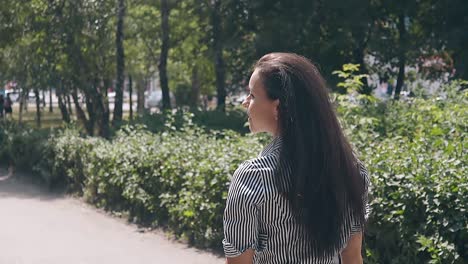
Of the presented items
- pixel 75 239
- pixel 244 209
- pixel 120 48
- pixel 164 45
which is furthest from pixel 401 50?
pixel 244 209

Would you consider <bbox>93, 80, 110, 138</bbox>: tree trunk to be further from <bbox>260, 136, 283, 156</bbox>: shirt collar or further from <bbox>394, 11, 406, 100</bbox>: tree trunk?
<bbox>260, 136, 283, 156</bbox>: shirt collar

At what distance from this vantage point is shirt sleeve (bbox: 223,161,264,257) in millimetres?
2699

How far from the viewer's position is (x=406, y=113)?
10.3 m

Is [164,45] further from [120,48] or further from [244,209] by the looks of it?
[244,209]

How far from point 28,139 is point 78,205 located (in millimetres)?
3582

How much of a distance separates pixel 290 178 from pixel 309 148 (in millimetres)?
121

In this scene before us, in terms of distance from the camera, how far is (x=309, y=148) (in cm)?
276

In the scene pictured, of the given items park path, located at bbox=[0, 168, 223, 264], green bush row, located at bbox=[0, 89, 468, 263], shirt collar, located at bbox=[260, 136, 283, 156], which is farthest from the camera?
park path, located at bbox=[0, 168, 223, 264]

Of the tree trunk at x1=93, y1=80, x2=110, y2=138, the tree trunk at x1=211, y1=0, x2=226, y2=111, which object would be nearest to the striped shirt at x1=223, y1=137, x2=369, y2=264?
the tree trunk at x1=93, y1=80, x2=110, y2=138

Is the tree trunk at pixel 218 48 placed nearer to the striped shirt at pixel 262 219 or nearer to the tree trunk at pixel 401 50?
the tree trunk at pixel 401 50

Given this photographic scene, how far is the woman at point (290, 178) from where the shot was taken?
2.73 meters

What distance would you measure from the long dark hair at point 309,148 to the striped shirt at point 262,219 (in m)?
0.03

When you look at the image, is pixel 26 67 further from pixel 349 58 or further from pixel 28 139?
pixel 349 58

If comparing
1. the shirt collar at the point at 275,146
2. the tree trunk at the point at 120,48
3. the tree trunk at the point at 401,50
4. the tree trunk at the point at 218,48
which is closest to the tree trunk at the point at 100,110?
the tree trunk at the point at 120,48
